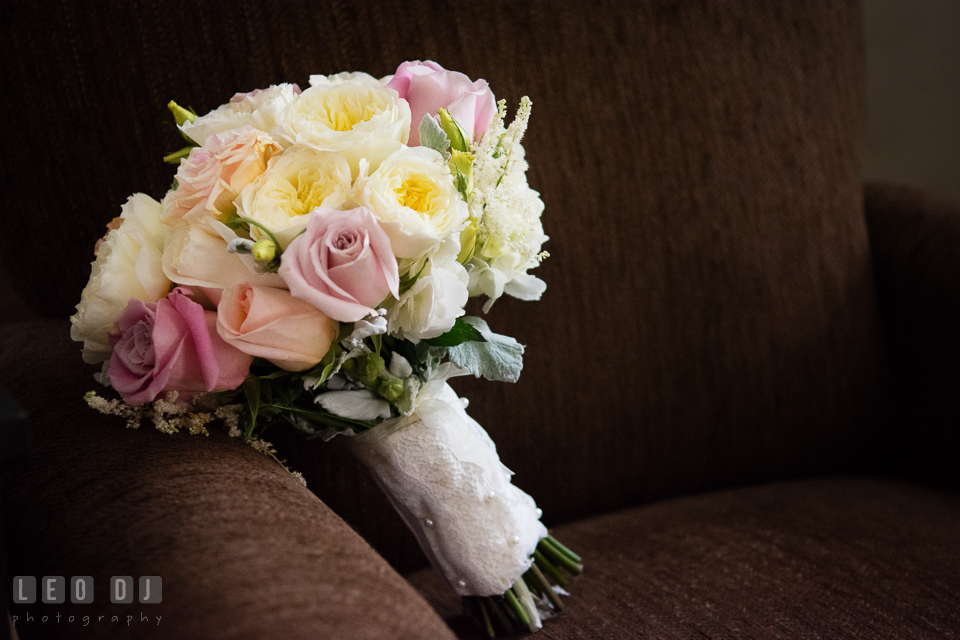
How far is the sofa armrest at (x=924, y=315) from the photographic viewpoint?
3.22 feet

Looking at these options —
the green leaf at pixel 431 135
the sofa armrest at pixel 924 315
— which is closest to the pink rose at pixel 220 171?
the green leaf at pixel 431 135

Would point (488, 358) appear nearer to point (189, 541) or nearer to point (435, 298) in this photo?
point (435, 298)

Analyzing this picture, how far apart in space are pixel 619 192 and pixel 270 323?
1.91 feet

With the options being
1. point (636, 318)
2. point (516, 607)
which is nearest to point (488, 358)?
point (516, 607)

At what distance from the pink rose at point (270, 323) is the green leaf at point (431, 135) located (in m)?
0.15

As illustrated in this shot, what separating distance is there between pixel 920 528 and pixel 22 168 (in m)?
1.08

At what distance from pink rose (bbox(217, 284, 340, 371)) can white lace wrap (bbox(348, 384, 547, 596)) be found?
14cm

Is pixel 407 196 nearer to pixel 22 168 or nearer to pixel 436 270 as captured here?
pixel 436 270

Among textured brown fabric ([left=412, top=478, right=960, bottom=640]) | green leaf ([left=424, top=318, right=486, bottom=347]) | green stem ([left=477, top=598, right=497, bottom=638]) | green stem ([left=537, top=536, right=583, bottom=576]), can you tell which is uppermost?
green leaf ([left=424, top=318, right=486, bottom=347])

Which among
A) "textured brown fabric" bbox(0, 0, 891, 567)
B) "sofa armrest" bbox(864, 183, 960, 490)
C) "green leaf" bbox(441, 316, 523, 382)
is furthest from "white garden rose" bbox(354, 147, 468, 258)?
"sofa armrest" bbox(864, 183, 960, 490)

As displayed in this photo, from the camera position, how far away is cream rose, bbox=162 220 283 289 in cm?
50

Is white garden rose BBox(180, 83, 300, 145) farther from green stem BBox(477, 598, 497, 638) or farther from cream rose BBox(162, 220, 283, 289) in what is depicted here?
green stem BBox(477, 598, 497, 638)

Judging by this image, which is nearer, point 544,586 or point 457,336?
point 457,336

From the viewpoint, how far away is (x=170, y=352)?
0.50m
